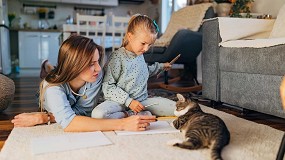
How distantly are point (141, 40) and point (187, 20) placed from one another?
6.32 ft

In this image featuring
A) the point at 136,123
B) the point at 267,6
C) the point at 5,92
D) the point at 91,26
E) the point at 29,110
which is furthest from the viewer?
the point at 91,26

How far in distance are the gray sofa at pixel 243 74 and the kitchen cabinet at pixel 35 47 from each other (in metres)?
4.25

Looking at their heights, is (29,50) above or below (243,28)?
below

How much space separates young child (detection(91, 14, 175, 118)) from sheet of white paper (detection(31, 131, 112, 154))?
0.20m

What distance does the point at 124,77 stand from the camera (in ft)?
4.76

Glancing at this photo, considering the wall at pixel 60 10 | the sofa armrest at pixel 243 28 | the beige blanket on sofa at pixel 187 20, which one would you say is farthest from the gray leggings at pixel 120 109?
the wall at pixel 60 10

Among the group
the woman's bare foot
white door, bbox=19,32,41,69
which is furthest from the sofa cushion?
white door, bbox=19,32,41,69

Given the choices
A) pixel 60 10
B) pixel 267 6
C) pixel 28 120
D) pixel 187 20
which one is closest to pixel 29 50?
pixel 60 10

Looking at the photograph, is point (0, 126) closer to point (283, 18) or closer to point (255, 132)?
point (255, 132)

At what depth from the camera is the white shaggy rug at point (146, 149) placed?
3.05 ft

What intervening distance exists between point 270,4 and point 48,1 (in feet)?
14.6

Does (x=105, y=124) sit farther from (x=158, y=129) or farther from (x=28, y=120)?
(x=28, y=120)

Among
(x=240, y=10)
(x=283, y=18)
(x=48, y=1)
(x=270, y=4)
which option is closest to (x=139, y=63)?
(x=283, y=18)

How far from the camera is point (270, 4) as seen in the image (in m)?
2.56
